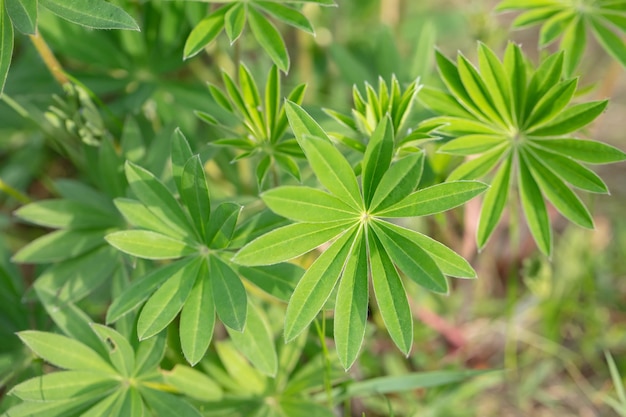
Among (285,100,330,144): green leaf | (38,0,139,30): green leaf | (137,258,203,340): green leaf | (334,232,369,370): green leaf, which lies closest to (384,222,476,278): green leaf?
(334,232,369,370): green leaf

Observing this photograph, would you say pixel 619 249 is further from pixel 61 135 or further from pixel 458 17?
pixel 61 135

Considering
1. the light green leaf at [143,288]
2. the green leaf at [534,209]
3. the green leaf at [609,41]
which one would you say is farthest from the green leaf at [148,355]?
the green leaf at [609,41]

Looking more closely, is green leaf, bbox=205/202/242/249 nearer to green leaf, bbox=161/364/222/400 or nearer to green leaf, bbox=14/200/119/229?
green leaf, bbox=161/364/222/400

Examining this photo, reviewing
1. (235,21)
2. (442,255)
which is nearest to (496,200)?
(442,255)

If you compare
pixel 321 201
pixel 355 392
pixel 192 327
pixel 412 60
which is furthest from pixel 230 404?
pixel 412 60

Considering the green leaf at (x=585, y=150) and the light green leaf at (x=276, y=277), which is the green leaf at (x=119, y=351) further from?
the green leaf at (x=585, y=150)

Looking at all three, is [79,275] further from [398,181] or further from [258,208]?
[398,181]

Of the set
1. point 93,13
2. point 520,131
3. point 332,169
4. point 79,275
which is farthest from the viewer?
point 79,275
